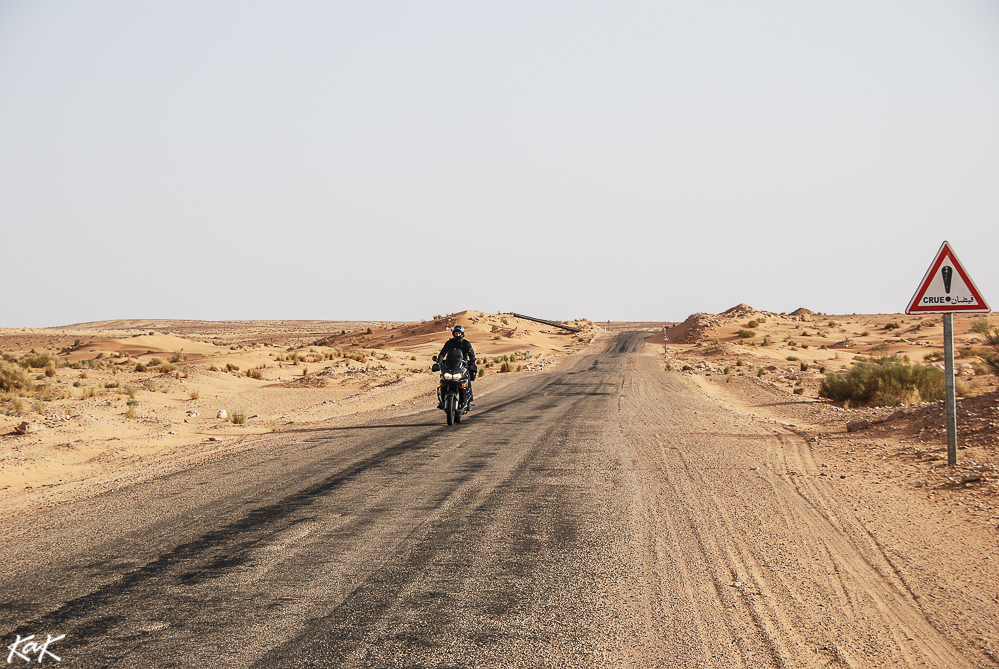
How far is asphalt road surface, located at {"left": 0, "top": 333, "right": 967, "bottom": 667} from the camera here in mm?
4648

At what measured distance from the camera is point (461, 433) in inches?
595

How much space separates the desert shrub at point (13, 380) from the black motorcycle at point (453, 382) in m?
16.4

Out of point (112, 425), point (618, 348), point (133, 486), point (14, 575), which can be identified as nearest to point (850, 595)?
point (14, 575)

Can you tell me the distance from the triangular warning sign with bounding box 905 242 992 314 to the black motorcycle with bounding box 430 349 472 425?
943 centimetres

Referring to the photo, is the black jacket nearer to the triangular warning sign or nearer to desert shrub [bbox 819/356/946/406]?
the triangular warning sign

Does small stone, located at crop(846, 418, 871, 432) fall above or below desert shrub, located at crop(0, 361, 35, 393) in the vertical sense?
below

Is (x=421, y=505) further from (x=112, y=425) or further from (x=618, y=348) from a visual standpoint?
(x=618, y=348)

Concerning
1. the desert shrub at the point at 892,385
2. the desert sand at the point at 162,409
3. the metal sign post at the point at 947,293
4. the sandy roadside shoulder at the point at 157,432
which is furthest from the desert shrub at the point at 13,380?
the desert shrub at the point at 892,385

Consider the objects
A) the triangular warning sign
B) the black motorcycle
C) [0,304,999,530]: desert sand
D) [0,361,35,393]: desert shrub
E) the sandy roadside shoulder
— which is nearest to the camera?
the triangular warning sign

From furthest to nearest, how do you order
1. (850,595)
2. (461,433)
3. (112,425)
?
(112,425) < (461,433) < (850,595)

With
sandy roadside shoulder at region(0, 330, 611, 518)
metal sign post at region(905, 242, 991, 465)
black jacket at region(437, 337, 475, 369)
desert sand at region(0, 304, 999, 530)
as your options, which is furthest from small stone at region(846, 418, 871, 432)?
sandy roadside shoulder at region(0, 330, 611, 518)

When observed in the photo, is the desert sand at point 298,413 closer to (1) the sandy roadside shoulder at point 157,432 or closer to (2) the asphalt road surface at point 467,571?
(1) the sandy roadside shoulder at point 157,432

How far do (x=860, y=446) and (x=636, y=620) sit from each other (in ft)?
33.3

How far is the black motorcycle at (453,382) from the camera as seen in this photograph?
16344mm
